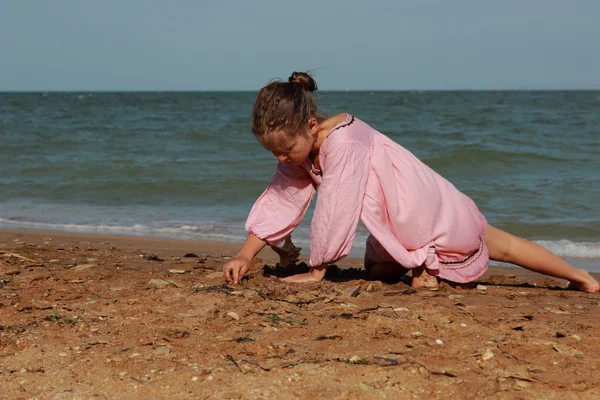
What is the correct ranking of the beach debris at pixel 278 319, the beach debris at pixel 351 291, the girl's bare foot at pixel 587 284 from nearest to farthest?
the beach debris at pixel 278 319 < the beach debris at pixel 351 291 < the girl's bare foot at pixel 587 284

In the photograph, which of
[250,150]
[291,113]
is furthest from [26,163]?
[291,113]

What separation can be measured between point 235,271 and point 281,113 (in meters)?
0.82

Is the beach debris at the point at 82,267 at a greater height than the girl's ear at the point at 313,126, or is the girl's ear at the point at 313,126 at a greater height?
the girl's ear at the point at 313,126

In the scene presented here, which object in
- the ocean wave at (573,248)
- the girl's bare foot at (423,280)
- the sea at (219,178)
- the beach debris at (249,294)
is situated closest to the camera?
the beach debris at (249,294)

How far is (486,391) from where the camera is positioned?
7.41ft

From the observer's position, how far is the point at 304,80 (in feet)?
11.0

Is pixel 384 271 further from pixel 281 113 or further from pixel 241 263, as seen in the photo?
pixel 281 113

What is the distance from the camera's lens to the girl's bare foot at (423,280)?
12.0 feet

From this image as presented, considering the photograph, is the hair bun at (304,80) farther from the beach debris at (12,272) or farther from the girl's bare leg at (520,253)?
the beach debris at (12,272)

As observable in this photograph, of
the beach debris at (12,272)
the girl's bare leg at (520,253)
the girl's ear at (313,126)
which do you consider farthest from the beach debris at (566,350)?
the beach debris at (12,272)

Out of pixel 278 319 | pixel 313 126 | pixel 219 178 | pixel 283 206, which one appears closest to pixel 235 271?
pixel 283 206

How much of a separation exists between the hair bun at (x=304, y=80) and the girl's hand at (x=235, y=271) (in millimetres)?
902

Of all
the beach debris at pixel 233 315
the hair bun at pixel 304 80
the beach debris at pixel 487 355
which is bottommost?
the beach debris at pixel 233 315

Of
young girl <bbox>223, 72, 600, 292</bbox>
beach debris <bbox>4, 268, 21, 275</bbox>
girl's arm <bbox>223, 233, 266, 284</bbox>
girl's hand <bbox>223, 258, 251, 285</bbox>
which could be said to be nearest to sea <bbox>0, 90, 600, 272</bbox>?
young girl <bbox>223, 72, 600, 292</bbox>
